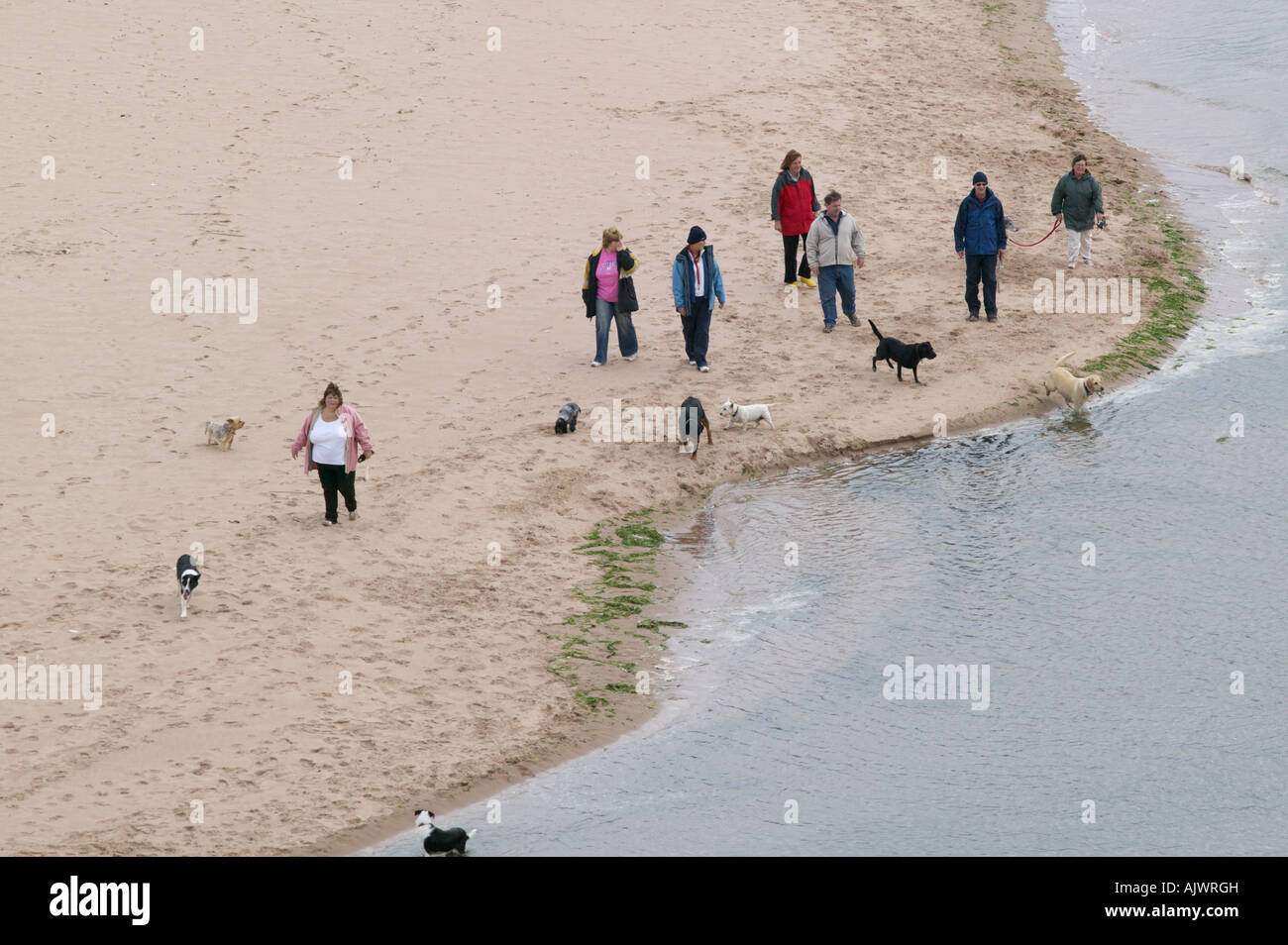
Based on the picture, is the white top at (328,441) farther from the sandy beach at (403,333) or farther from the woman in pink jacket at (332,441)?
the sandy beach at (403,333)

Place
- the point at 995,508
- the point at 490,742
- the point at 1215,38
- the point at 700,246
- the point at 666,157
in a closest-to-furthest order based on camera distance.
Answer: the point at 490,742
the point at 995,508
the point at 700,246
the point at 666,157
the point at 1215,38

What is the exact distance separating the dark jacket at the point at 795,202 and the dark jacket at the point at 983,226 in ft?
7.12

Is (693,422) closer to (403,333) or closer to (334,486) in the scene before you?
(334,486)

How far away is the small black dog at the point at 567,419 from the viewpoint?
1722 cm

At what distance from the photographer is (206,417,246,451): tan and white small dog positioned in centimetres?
1639

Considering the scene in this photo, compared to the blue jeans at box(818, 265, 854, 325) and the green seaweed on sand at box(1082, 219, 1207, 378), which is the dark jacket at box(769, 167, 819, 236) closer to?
the blue jeans at box(818, 265, 854, 325)

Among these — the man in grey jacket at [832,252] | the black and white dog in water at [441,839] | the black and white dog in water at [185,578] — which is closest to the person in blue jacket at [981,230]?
the man in grey jacket at [832,252]

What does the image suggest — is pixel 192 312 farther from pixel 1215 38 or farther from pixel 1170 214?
pixel 1215 38

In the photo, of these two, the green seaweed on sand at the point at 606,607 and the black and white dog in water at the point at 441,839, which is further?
the green seaweed on sand at the point at 606,607

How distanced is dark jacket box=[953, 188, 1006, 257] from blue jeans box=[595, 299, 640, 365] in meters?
4.48

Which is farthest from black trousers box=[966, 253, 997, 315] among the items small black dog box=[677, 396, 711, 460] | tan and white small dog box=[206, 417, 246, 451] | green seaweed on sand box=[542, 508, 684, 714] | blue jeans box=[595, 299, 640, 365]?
tan and white small dog box=[206, 417, 246, 451]

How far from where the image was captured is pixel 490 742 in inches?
478

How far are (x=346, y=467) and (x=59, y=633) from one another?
10.3 feet

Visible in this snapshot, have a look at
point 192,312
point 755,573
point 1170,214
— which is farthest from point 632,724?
Result: point 1170,214
